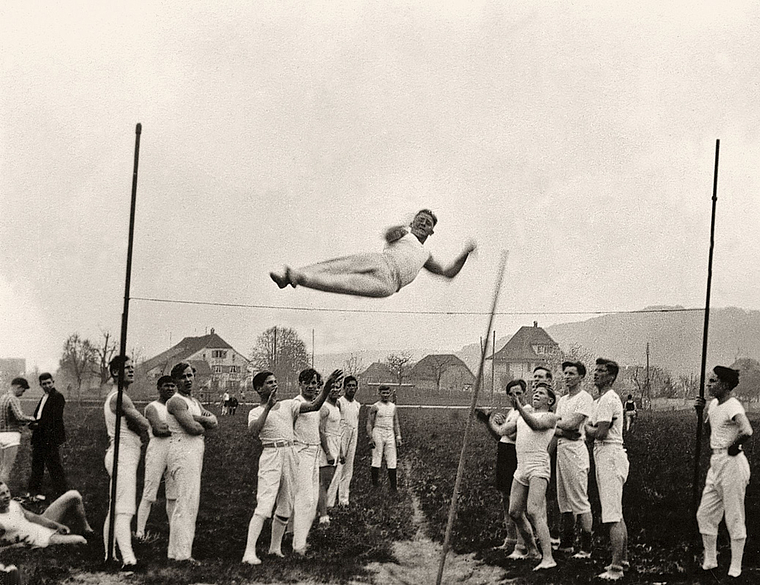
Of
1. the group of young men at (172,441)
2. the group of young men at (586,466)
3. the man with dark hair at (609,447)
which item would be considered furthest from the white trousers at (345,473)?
the man with dark hair at (609,447)

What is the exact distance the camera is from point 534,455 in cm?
544

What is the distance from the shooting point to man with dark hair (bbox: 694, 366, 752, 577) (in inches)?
207

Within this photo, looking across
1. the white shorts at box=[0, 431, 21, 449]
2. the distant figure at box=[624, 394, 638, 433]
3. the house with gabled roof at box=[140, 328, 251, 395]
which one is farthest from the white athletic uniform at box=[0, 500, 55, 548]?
the distant figure at box=[624, 394, 638, 433]

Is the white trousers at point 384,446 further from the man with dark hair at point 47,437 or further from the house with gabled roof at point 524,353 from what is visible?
the man with dark hair at point 47,437

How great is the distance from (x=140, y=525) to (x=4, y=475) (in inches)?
54.2

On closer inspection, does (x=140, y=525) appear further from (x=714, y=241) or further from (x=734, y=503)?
(x=714, y=241)

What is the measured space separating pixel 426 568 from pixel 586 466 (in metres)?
1.45

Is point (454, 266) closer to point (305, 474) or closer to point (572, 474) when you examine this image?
point (572, 474)

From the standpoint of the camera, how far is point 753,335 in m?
7.18

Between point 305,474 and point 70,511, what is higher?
point 305,474

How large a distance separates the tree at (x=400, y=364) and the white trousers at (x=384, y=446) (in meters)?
0.80

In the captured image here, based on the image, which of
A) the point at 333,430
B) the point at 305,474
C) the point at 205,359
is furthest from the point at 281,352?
the point at 333,430

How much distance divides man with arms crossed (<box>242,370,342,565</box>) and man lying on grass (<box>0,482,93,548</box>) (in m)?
1.23

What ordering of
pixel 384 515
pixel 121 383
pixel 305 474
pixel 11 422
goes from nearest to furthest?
pixel 121 383
pixel 305 474
pixel 11 422
pixel 384 515
